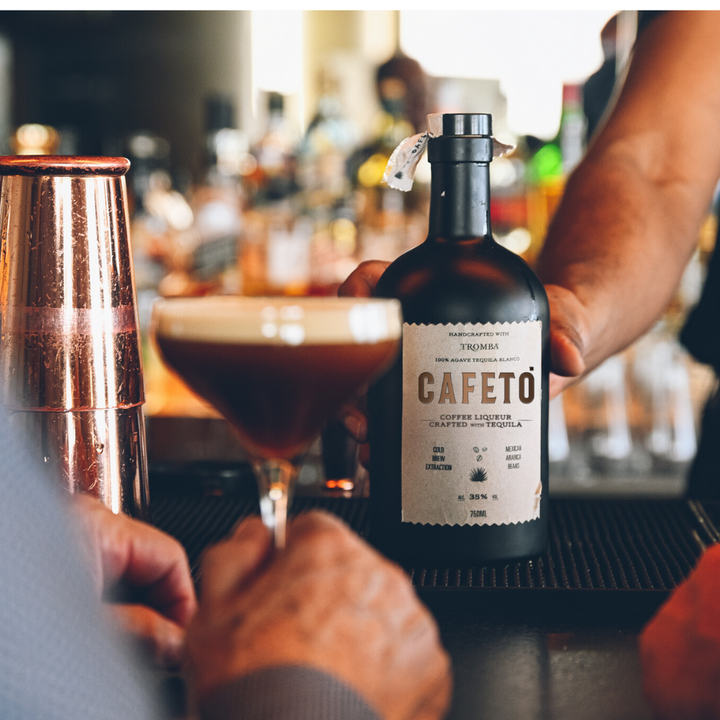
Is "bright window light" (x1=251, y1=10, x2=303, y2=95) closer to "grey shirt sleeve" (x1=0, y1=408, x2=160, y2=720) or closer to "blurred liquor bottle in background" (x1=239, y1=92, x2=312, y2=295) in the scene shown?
"blurred liquor bottle in background" (x1=239, y1=92, x2=312, y2=295)

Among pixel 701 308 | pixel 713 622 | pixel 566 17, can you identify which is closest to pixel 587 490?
pixel 701 308

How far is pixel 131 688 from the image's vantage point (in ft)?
1.56

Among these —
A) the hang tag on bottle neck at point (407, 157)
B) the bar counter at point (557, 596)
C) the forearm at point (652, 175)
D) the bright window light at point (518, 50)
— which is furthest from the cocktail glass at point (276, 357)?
the bright window light at point (518, 50)

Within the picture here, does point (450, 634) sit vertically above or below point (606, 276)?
below

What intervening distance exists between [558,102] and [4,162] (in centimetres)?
255

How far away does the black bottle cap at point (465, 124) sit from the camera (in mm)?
749

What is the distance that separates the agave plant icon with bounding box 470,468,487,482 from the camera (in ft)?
2.42

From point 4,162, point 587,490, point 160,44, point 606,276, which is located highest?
point 160,44

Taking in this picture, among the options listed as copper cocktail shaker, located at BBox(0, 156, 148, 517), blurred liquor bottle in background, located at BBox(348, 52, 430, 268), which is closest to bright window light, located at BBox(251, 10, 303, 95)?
blurred liquor bottle in background, located at BBox(348, 52, 430, 268)

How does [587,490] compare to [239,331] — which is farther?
[587,490]

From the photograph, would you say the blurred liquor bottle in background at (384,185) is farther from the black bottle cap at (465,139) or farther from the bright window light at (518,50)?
the black bottle cap at (465,139)

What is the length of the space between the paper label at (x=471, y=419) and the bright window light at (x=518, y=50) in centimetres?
243

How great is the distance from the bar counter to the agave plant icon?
66 millimetres

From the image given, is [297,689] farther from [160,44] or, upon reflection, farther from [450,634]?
[160,44]
